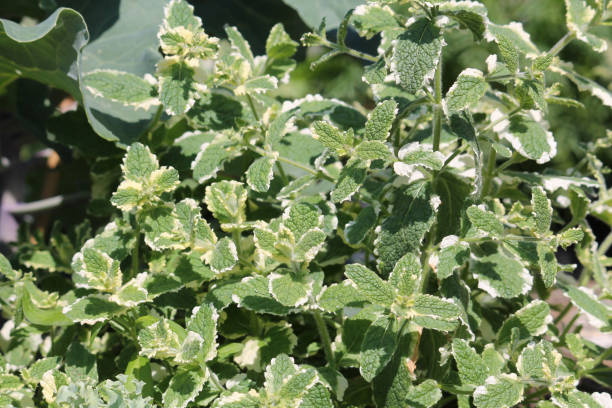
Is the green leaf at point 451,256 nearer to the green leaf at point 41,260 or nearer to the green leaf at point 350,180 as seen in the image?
the green leaf at point 350,180

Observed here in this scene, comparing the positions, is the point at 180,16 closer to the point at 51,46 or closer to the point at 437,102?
the point at 51,46

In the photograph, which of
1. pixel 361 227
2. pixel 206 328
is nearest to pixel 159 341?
pixel 206 328

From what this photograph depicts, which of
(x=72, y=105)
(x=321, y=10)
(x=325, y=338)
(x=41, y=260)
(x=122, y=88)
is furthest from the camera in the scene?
(x=72, y=105)

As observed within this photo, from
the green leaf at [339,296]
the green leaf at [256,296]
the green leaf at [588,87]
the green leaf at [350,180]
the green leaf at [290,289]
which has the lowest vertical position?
the green leaf at [256,296]

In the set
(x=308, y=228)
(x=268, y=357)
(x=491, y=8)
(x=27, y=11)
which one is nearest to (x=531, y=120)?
(x=308, y=228)

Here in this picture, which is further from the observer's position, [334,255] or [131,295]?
[334,255]

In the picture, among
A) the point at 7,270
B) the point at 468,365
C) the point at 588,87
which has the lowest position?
the point at 7,270

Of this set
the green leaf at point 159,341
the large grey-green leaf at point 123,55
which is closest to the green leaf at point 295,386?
the green leaf at point 159,341

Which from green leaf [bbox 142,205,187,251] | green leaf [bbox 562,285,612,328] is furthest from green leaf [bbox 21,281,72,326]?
green leaf [bbox 562,285,612,328]

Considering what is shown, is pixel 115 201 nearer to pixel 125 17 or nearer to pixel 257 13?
pixel 125 17
